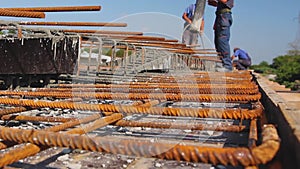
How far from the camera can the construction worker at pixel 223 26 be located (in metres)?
6.59

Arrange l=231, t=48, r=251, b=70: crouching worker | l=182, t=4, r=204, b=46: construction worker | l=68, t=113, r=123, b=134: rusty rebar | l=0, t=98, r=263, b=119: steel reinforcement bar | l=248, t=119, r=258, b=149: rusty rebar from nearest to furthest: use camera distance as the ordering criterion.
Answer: l=248, t=119, r=258, b=149: rusty rebar
l=68, t=113, r=123, b=134: rusty rebar
l=0, t=98, r=263, b=119: steel reinforcement bar
l=182, t=4, r=204, b=46: construction worker
l=231, t=48, r=251, b=70: crouching worker

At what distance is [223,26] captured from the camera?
6.66 metres

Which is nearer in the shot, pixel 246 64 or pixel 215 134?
pixel 215 134

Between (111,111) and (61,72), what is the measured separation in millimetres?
2952

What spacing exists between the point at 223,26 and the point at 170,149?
19.7 feet

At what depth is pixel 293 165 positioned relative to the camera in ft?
3.13

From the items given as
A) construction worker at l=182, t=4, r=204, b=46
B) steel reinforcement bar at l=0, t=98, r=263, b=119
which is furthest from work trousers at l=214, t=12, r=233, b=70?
steel reinforcement bar at l=0, t=98, r=263, b=119

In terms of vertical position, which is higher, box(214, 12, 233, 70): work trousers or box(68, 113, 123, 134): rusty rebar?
box(214, 12, 233, 70): work trousers

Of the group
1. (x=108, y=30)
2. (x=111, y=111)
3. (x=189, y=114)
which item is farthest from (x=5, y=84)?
(x=189, y=114)

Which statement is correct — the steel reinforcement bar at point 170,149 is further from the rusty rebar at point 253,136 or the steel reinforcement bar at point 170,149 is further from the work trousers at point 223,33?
the work trousers at point 223,33

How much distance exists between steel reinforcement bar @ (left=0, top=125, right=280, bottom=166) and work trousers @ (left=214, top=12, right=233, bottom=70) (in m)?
5.82

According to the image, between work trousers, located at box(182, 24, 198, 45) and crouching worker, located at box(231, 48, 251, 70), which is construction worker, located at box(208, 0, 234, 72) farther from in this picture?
crouching worker, located at box(231, 48, 251, 70)

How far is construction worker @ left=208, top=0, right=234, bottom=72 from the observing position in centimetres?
659

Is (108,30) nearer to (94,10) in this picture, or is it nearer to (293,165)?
Answer: (94,10)
